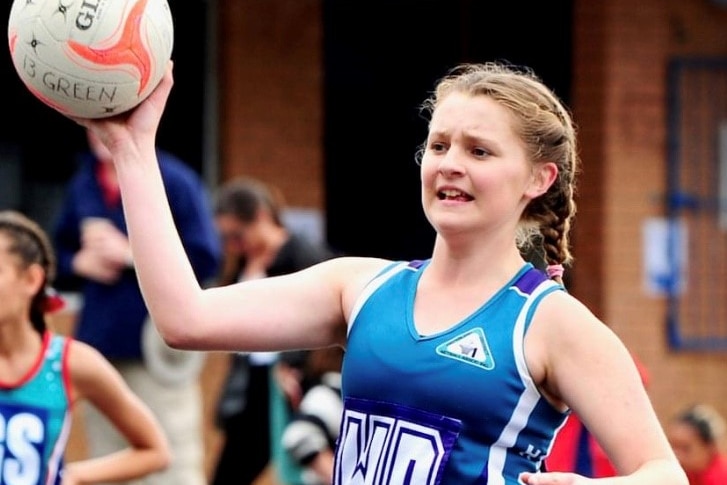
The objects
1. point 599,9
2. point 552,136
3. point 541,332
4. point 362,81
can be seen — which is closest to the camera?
point 541,332

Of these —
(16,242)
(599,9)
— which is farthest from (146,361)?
(599,9)

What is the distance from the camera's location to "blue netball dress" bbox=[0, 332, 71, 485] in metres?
5.05

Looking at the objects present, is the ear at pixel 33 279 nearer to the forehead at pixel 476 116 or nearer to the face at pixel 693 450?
the forehead at pixel 476 116

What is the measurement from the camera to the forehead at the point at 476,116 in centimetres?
333

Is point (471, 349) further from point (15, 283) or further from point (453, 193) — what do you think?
point (15, 283)

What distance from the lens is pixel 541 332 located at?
323 cm

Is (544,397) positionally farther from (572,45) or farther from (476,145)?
(572,45)

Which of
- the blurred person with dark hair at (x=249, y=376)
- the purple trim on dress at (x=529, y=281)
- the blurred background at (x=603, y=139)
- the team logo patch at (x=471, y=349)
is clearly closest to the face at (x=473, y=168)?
the purple trim on dress at (x=529, y=281)

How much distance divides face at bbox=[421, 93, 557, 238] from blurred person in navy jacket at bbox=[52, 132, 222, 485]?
4.35 m

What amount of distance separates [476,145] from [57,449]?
232 cm

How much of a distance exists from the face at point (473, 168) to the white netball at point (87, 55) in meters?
0.58

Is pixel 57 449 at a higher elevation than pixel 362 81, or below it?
below

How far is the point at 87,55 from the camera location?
132 inches

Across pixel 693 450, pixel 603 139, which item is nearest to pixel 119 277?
pixel 693 450
